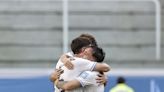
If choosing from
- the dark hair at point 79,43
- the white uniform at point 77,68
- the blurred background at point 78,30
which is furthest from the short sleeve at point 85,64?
the blurred background at point 78,30

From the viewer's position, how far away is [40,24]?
11.6 meters

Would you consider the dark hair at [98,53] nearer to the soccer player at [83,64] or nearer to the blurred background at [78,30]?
the soccer player at [83,64]

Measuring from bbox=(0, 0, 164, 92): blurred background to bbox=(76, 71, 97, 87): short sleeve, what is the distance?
5.78m

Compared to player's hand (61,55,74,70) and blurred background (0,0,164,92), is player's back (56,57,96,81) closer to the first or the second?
player's hand (61,55,74,70)

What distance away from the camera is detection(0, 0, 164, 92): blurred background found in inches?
442

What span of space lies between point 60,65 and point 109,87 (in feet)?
13.0

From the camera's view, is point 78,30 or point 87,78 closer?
Result: point 87,78

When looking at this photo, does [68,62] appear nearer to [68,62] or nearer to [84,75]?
[68,62]

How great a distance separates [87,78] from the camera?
4961 millimetres

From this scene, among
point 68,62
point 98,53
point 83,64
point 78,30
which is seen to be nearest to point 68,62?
point 68,62

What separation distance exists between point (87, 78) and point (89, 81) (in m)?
0.03

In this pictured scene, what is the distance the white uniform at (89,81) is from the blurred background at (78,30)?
18.9 feet

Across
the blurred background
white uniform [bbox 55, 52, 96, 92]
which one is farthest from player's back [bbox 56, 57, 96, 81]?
the blurred background

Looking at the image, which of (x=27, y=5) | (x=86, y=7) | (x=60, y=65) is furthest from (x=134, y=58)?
(x=60, y=65)
